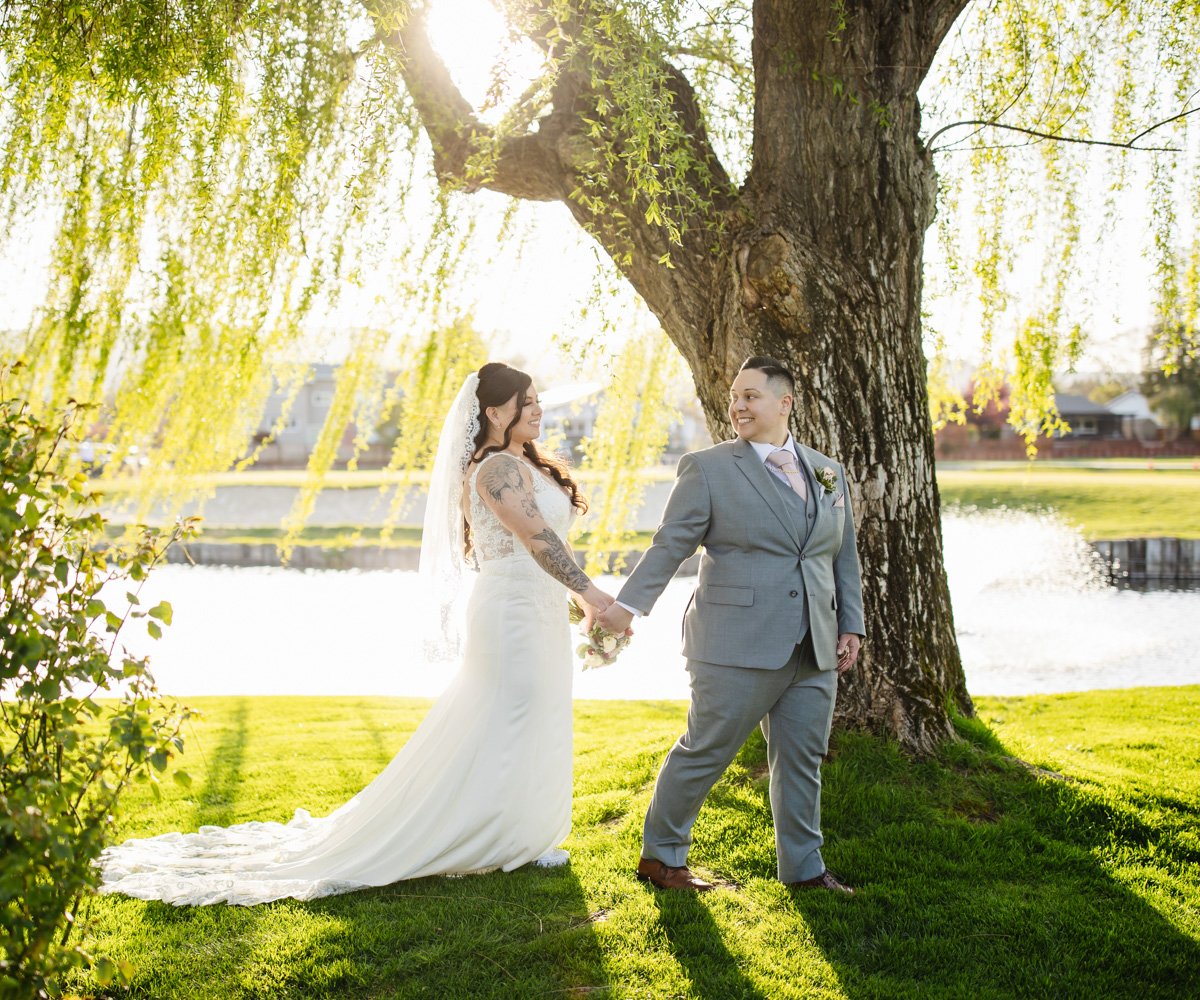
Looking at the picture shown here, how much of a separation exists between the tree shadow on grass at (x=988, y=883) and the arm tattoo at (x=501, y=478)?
6.08 feet

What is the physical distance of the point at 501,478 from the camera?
4.00 m

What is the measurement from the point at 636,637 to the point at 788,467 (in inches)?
451

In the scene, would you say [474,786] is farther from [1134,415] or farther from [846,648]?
[1134,415]

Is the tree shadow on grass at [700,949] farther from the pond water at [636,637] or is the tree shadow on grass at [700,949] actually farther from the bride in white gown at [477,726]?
the pond water at [636,637]

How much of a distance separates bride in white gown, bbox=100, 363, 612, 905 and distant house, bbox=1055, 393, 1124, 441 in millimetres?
55351

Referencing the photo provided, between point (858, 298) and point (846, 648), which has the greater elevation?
point (858, 298)

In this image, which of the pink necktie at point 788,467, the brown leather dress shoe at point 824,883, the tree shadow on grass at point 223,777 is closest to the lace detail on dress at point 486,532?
the pink necktie at point 788,467

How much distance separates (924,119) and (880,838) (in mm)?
4108

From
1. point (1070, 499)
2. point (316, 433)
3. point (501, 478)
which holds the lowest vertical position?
point (1070, 499)

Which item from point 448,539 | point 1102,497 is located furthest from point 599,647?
point 1102,497

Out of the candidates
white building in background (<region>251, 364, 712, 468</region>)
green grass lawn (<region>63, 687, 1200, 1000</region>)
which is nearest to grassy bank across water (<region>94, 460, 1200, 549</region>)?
white building in background (<region>251, 364, 712, 468</region>)

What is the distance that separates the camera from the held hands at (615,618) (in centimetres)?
356

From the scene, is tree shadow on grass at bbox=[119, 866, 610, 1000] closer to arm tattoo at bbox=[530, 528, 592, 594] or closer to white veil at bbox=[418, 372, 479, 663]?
white veil at bbox=[418, 372, 479, 663]

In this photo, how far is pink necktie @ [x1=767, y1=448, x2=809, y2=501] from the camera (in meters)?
3.64
